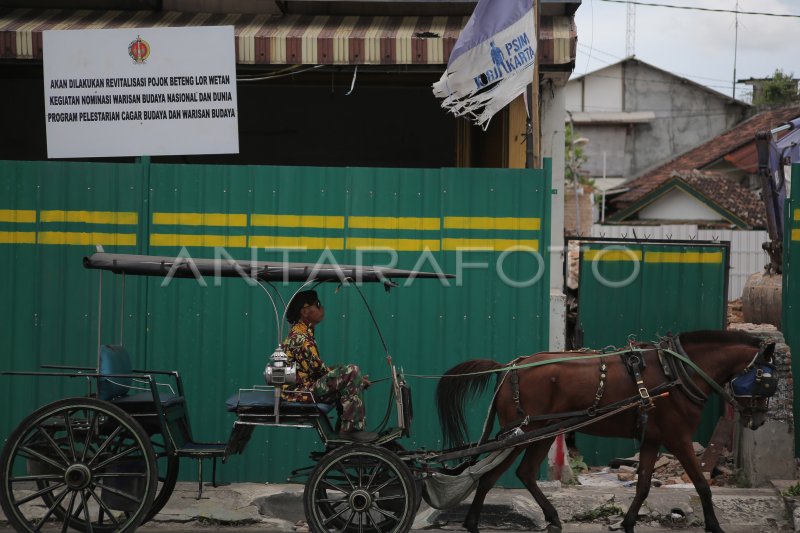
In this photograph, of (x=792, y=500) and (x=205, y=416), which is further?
(x=205, y=416)

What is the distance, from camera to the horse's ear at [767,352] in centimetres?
684

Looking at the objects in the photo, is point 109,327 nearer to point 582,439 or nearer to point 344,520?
point 344,520

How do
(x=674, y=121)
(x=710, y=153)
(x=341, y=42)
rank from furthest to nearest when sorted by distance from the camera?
(x=674, y=121) < (x=710, y=153) < (x=341, y=42)

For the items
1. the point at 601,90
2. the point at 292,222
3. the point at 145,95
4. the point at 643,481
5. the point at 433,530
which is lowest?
the point at 433,530

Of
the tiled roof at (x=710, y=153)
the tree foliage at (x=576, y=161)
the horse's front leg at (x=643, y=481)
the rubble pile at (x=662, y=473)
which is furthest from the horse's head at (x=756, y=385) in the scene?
the tree foliage at (x=576, y=161)

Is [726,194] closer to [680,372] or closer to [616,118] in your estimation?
[616,118]

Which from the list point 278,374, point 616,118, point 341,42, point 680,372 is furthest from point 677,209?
point 278,374

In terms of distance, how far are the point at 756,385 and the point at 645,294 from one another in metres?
2.74

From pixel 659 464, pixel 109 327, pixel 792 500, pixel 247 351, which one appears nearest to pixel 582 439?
pixel 659 464

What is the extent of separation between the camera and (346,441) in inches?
251

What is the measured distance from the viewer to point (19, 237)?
8461 mm

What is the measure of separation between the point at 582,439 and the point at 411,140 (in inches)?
206

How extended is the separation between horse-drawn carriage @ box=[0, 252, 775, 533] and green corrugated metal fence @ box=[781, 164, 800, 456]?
2258 mm

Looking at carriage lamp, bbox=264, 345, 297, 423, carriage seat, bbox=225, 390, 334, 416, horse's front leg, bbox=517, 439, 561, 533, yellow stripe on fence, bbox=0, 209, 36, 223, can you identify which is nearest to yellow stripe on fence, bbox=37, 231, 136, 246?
yellow stripe on fence, bbox=0, 209, 36, 223
